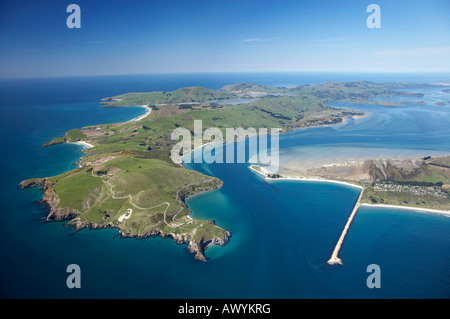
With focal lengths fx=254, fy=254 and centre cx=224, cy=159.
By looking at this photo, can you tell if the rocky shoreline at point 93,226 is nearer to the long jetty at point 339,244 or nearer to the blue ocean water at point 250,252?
the blue ocean water at point 250,252

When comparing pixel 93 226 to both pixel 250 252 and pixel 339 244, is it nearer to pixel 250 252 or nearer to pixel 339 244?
pixel 250 252

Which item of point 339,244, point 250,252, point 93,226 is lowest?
point 250,252

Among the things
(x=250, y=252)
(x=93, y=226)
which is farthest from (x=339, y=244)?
(x=93, y=226)

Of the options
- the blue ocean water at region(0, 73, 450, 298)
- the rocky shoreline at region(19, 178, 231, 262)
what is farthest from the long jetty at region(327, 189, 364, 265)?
the rocky shoreline at region(19, 178, 231, 262)

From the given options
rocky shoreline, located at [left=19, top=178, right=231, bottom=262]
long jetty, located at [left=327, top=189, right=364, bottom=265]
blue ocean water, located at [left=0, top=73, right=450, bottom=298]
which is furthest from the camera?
rocky shoreline, located at [left=19, top=178, right=231, bottom=262]

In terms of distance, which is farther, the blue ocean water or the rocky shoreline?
the rocky shoreline

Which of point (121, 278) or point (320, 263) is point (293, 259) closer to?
point (320, 263)

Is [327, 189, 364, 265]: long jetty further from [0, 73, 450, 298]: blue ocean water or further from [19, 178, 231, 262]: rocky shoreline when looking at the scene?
[19, 178, 231, 262]: rocky shoreline

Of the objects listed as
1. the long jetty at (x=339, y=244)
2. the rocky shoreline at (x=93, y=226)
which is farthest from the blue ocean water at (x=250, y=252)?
the rocky shoreline at (x=93, y=226)

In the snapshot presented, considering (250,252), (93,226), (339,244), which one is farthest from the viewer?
(93,226)
